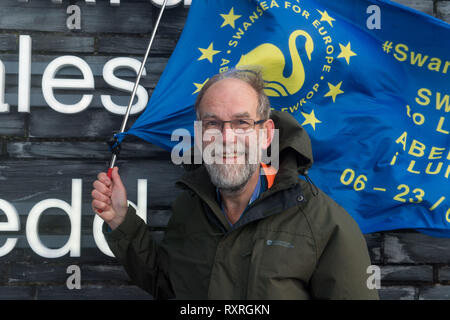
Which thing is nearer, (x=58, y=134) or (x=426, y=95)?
(x=426, y=95)

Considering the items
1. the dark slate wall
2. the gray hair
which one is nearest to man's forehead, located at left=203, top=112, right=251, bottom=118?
the gray hair

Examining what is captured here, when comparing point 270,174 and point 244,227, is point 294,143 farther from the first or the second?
point 244,227

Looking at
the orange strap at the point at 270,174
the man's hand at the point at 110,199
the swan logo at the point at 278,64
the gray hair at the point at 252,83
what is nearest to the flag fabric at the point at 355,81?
the swan logo at the point at 278,64

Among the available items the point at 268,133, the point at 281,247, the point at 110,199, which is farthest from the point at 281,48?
the point at 110,199

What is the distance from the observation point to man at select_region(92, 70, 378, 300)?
2.17m

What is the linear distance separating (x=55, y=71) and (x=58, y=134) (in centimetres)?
49

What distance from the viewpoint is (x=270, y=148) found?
2.55 meters

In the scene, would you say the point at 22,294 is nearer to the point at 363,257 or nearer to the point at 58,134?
the point at 58,134

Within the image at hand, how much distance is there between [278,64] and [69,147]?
175cm

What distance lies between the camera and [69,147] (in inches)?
134

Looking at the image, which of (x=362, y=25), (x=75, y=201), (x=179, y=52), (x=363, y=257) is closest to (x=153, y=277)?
(x=75, y=201)

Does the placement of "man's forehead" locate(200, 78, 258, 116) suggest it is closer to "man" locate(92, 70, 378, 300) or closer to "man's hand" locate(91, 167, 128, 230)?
"man" locate(92, 70, 378, 300)

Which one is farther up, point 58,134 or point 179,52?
point 179,52

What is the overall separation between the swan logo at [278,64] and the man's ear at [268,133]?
443mm
